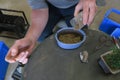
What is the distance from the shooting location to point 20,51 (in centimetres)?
94

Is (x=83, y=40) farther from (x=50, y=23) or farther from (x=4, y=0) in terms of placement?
(x=4, y=0)

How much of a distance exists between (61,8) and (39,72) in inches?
18.0

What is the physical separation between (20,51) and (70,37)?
24 cm

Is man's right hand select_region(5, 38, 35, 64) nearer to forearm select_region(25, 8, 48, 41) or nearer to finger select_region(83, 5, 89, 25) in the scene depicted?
forearm select_region(25, 8, 48, 41)

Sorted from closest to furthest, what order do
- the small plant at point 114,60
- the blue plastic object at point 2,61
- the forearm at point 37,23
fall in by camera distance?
the small plant at point 114,60, the forearm at point 37,23, the blue plastic object at point 2,61

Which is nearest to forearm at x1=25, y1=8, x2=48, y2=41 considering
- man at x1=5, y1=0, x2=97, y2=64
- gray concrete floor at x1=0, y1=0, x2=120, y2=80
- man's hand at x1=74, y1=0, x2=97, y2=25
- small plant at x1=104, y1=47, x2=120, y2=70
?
man at x1=5, y1=0, x2=97, y2=64

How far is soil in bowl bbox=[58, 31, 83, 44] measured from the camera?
94 centimetres

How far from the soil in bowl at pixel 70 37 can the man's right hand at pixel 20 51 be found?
0.51 ft

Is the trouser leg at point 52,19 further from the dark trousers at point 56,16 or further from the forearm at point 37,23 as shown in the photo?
the forearm at point 37,23

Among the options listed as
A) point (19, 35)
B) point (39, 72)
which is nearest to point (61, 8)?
point (39, 72)

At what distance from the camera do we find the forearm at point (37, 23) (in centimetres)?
107

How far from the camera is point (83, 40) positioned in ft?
3.06

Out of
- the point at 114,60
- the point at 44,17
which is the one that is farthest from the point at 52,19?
the point at 114,60

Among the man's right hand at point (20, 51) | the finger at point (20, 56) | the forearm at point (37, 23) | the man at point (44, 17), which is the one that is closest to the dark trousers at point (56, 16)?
the man at point (44, 17)
